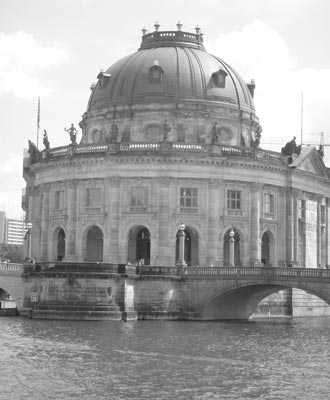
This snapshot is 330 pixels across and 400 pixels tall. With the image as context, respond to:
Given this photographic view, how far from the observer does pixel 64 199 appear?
102312 millimetres

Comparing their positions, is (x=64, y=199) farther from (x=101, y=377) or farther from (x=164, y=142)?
(x=101, y=377)

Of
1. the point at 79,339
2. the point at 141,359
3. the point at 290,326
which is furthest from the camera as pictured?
the point at 290,326

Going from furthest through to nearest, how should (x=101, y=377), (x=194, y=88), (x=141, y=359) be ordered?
(x=194, y=88), (x=141, y=359), (x=101, y=377)

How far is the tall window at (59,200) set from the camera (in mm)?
102875

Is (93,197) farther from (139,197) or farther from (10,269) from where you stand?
(10,269)

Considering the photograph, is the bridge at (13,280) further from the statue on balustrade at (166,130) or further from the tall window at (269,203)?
the tall window at (269,203)

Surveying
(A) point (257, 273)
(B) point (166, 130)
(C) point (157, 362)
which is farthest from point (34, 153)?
(C) point (157, 362)

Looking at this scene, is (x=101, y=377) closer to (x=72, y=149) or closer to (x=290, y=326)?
(x=290, y=326)

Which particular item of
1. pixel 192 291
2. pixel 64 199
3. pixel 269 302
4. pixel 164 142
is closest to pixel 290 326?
pixel 192 291

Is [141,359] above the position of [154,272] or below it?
below

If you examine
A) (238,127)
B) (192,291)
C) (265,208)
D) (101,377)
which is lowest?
(101,377)

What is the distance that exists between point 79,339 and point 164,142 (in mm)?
38217

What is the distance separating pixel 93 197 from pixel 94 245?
21.8 feet

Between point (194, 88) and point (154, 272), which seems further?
point (194, 88)
